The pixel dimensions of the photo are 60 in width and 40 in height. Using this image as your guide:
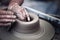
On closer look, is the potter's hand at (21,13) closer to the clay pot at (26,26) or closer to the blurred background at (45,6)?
the clay pot at (26,26)

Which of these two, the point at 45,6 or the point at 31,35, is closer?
the point at 31,35

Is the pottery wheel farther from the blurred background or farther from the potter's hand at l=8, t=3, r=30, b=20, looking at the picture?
the blurred background

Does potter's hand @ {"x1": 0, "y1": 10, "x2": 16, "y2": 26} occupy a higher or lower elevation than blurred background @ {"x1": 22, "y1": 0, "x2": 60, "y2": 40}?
higher

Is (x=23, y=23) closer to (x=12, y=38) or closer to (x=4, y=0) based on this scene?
(x=12, y=38)

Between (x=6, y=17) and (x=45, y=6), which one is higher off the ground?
(x=6, y=17)

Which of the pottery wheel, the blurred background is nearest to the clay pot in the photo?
the pottery wheel

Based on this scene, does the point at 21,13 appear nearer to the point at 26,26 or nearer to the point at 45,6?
the point at 26,26

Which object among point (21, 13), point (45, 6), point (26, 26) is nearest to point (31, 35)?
point (26, 26)

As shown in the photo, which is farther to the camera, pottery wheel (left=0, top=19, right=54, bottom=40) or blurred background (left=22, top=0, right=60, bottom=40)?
blurred background (left=22, top=0, right=60, bottom=40)

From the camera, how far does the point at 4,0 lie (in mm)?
2260

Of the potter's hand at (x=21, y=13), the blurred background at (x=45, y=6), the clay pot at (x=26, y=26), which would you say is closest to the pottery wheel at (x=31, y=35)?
the clay pot at (x=26, y=26)

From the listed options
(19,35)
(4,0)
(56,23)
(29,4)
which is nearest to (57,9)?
(29,4)

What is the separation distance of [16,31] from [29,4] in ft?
4.19

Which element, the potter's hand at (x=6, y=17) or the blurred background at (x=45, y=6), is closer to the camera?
the potter's hand at (x=6, y=17)
